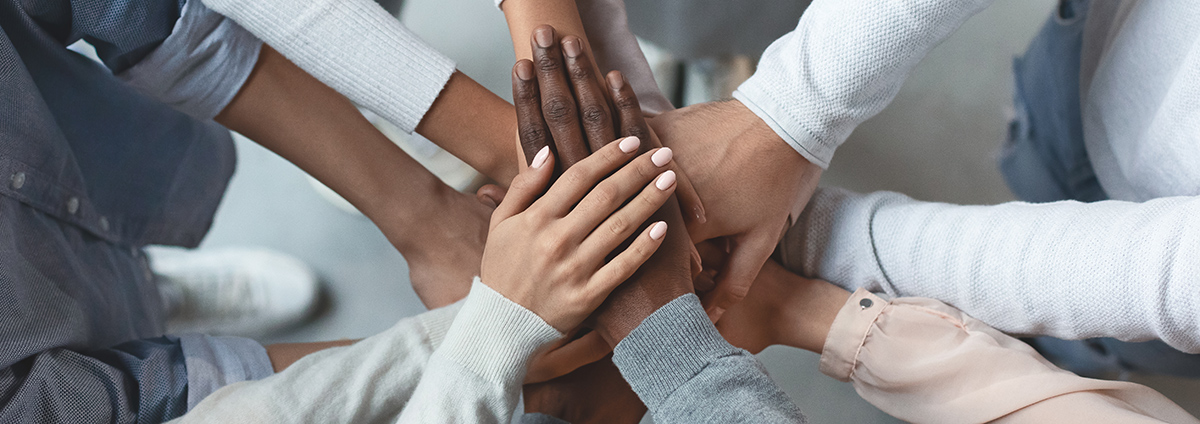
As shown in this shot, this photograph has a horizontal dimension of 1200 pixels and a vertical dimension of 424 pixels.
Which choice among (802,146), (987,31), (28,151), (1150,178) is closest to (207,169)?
(28,151)

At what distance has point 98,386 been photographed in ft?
1.73

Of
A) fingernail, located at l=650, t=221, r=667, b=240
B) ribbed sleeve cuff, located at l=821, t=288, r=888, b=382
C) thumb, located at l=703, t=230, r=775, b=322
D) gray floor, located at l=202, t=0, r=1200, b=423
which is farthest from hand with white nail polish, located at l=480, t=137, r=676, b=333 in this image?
gray floor, located at l=202, t=0, r=1200, b=423

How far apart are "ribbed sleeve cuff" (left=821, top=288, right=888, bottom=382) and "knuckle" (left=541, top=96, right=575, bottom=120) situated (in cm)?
30

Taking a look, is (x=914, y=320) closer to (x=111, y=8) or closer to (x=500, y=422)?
(x=500, y=422)

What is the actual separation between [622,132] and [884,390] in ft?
1.04

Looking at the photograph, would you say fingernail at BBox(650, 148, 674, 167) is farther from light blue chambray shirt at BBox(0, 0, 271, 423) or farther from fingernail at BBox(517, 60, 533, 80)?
light blue chambray shirt at BBox(0, 0, 271, 423)

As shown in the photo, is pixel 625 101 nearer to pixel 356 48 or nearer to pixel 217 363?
pixel 356 48

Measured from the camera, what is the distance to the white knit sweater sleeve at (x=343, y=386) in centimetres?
49

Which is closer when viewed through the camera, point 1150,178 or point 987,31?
point 1150,178

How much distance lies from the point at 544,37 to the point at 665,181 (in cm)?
15

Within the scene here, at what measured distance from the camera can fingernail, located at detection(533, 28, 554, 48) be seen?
555 millimetres

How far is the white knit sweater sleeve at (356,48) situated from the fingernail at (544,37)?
0.35 ft

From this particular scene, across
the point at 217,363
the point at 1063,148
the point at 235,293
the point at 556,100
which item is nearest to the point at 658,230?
the point at 556,100

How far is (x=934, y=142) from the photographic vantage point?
42.5 inches
